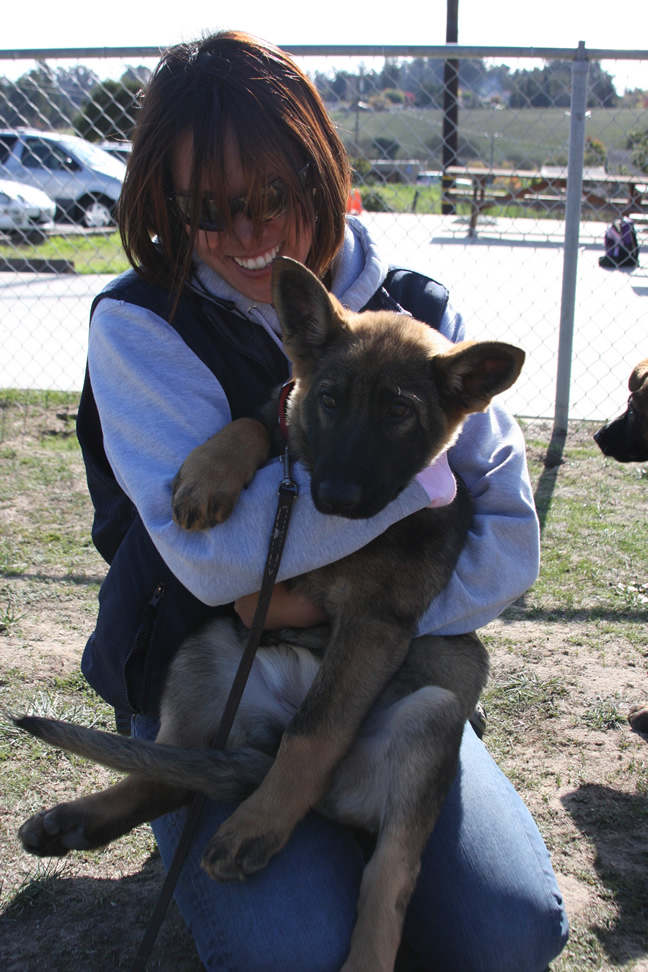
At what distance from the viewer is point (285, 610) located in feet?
7.73

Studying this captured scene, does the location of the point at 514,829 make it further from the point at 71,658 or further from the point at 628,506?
the point at 628,506

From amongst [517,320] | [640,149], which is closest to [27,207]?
[517,320]

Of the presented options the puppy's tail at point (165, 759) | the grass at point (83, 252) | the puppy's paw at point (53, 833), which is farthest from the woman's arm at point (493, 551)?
the grass at point (83, 252)

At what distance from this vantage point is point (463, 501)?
2.58m

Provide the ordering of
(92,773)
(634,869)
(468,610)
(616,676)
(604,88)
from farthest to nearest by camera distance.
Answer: (604,88)
(616,676)
(92,773)
(634,869)
(468,610)

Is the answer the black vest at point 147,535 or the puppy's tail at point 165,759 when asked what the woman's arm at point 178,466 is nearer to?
the black vest at point 147,535

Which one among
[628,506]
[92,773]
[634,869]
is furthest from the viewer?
[628,506]

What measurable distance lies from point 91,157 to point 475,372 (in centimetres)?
1515

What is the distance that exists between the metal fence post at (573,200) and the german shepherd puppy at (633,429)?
1758 mm

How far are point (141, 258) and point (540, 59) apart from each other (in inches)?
157

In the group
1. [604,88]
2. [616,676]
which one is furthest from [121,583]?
[604,88]

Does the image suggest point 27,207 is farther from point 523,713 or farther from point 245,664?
point 245,664

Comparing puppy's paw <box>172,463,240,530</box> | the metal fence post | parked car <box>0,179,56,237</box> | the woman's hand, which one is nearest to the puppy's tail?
the woman's hand

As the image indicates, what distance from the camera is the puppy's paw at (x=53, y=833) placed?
6.73ft
